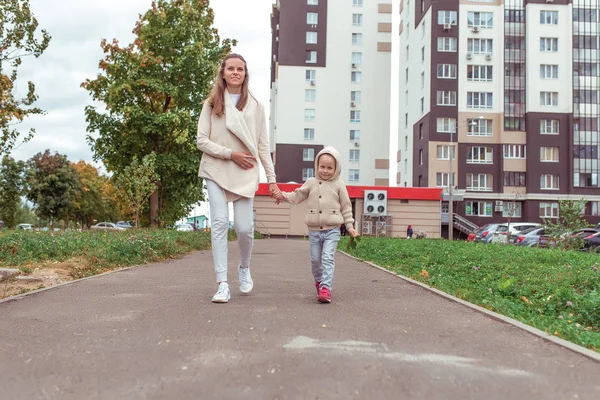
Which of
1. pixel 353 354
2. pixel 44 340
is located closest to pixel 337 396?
pixel 353 354

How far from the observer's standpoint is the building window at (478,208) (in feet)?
191

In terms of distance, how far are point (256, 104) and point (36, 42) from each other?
16.6 metres

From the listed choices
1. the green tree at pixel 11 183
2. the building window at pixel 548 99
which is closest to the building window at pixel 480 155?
the building window at pixel 548 99

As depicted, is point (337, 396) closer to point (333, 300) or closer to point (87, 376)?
point (87, 376)

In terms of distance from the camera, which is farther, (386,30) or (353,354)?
(386,30)

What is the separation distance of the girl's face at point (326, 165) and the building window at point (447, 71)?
56.4 metres

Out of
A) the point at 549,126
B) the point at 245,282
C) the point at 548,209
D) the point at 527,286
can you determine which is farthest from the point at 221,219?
the point at 549,126

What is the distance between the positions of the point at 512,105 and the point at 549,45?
6938mm

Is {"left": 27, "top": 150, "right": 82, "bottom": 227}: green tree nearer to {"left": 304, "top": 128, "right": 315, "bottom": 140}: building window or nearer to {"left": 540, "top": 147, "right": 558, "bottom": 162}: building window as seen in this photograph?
{"left": 304, "top": 128, "right": 315, "bottom": 140}: building window

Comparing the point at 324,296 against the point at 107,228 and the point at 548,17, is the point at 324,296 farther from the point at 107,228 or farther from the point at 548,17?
the point at 548,17

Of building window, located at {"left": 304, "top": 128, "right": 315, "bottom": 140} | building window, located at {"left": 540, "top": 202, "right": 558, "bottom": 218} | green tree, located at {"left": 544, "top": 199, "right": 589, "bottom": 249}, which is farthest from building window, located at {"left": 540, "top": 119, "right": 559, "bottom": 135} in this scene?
green tree, located at {"left": 544, "top": 199, "right": 589, "bottom": 249}

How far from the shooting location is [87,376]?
10.3 ft

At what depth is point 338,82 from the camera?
7369cm

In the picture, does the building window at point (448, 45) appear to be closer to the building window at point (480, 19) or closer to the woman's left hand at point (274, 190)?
the building window at point (480, 19)
